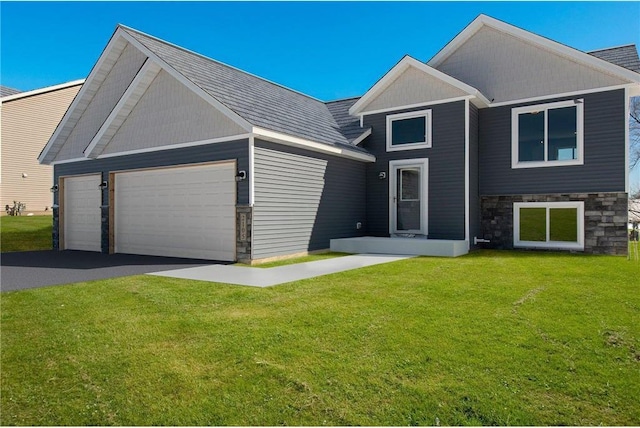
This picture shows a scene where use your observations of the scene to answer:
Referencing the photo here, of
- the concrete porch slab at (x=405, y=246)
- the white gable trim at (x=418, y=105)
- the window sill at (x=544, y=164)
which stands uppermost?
the white gable trim at (x=418, y=105)

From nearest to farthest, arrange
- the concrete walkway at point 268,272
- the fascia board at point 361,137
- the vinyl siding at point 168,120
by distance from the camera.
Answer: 1. the concrete walkway at point 268,272
2. the vinyl siding at point 168,120
3. the fascia board at point 361,137

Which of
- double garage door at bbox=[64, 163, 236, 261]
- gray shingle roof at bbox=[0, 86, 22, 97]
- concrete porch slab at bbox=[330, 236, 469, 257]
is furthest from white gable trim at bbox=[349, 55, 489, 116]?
gray shingle roof at bbox=[0, 86, 22, 97]

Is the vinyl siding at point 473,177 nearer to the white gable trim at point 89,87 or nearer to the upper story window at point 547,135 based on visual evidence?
the upper story window at point 547,135

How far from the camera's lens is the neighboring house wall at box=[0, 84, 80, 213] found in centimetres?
2181

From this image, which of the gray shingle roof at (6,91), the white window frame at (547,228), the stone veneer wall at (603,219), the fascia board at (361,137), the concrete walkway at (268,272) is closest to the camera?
the concrete walkway at (268,272)

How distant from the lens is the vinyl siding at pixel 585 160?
35.9 ft

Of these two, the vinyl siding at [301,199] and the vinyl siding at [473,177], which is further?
the vinyl siding at [473,177]

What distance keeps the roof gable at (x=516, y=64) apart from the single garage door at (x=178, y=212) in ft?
28.4

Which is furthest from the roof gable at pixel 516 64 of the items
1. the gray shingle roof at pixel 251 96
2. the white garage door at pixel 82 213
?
the white garage door at pixel 82 213

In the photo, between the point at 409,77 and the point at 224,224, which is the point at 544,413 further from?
the point at 409,77

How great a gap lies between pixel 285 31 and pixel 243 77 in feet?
8.92

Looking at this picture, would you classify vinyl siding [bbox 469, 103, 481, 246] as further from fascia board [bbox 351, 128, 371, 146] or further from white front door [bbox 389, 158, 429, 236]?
fascia board [bbox 351, 128, 371, 146]

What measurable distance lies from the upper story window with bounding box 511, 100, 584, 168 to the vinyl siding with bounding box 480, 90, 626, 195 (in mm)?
150

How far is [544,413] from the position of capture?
2.76 meters
